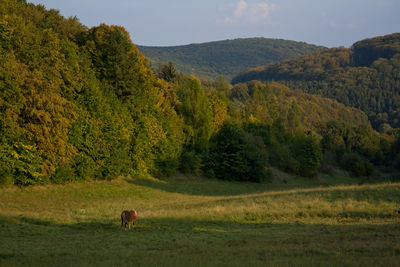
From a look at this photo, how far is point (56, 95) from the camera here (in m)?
32.5

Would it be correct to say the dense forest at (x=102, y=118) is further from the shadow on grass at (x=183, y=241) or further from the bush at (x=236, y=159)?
the shadow on grass at (x=183, y=241)

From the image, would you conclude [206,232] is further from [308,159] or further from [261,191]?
[308,159]

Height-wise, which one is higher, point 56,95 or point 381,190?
point 56,95

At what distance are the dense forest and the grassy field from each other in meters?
4.20

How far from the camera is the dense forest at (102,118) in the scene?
30.3 metres

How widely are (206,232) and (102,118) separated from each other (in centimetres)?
2611

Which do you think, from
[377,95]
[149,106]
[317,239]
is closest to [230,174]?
[149,106]

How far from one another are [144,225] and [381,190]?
61.5 ft

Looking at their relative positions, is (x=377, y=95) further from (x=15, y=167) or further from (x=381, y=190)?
(x=15, y=167)

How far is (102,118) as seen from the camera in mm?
40281

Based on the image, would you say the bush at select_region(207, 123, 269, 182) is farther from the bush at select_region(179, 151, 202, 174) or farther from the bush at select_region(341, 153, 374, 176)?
the bush at select_region(341, 153, 374, 176)

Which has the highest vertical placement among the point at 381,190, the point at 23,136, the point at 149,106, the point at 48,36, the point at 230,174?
the point at 48,36

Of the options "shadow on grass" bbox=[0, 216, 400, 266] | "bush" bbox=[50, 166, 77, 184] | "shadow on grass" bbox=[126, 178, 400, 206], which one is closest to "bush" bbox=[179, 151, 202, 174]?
"shadow on grass" bbox=[126, 178, 400, 206]

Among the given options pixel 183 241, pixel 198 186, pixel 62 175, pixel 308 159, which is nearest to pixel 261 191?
pixel 198 186
